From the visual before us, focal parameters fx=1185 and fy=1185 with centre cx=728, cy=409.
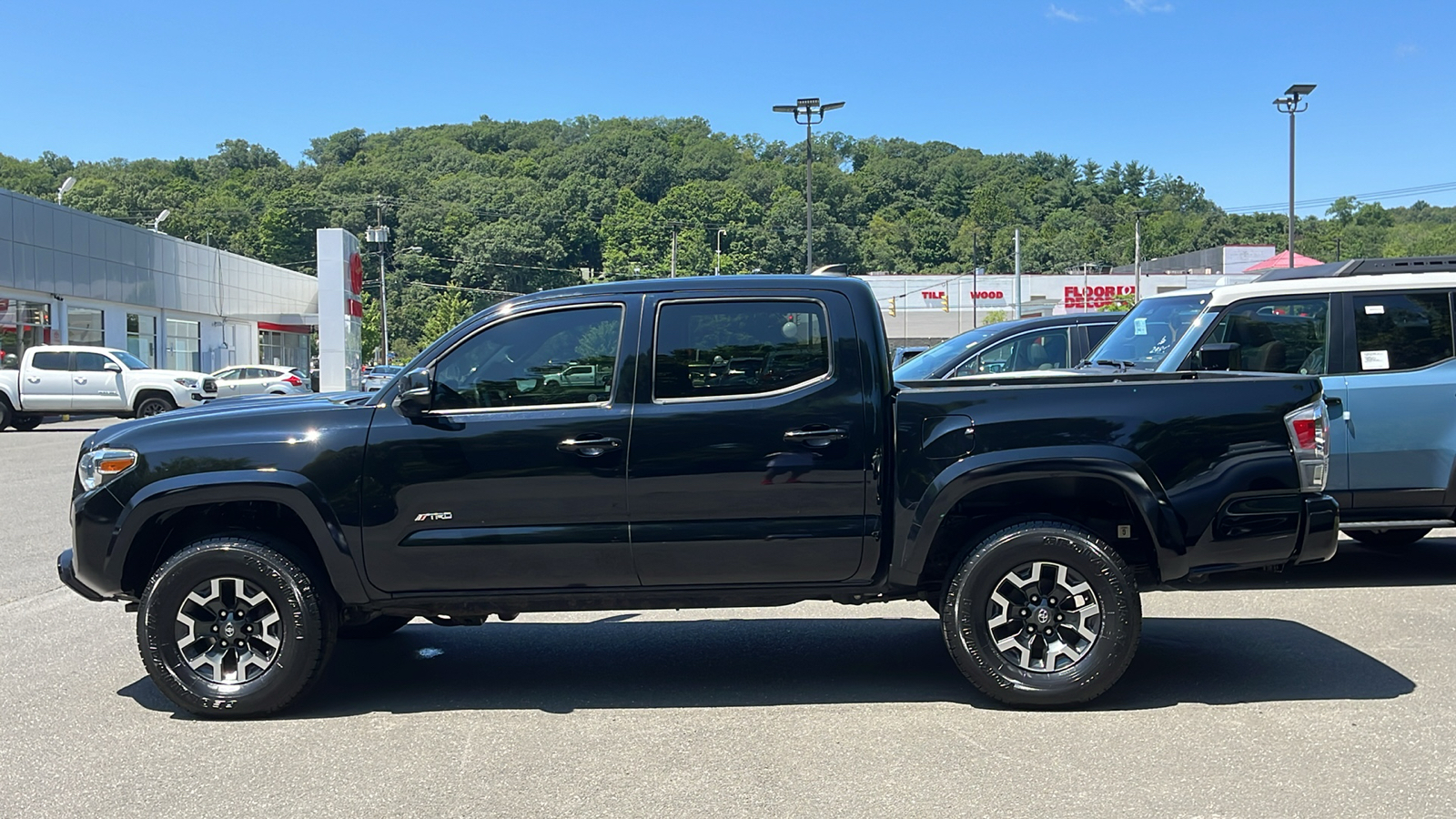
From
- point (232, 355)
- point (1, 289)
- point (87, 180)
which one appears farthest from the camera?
point (87, 180)

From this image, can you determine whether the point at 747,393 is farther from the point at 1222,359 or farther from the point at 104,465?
the point at 1222,359

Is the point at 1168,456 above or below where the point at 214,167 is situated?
below

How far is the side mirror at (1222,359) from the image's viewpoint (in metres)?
8.37

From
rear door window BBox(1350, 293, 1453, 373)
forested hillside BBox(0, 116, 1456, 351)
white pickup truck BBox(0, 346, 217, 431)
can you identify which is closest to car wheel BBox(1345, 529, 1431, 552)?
Answer: rear door window BBox(1350, 293, 1453, 373)

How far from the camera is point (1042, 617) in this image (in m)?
5.32

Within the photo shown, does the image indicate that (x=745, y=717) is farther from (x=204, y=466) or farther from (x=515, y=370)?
(x=204, y=466)

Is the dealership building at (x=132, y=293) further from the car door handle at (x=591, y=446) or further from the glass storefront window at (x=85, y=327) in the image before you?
the car door handle at (x=591, y=446)

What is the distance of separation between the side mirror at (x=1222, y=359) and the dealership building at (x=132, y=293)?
33.4 m

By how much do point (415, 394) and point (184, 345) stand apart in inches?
1874

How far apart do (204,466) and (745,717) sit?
2.67 meters

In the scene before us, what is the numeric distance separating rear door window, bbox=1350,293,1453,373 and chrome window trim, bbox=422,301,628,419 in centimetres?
539

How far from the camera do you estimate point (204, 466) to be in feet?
17.4

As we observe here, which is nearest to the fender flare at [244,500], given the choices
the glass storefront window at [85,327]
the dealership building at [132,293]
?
the dealership building at [132,293]

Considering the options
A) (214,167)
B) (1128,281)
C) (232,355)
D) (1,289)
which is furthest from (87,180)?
(1128,281)
